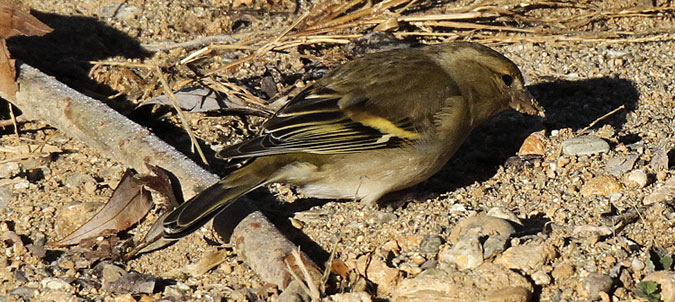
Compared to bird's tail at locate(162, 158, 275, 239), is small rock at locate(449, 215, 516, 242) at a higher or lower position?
lower

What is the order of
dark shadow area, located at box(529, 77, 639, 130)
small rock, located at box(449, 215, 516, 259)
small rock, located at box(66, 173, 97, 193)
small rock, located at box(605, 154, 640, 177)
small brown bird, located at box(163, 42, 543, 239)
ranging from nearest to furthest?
small rock, located at box(449, 215, 516, 259) < small brown bird, located at box(163, 42, 543, 239) < small rock, located at box(605, 154, 640, 177) < small rock, located at box(66, 173, 97, 193) < dark shadow area, located at box(529, 77, 639, 130)

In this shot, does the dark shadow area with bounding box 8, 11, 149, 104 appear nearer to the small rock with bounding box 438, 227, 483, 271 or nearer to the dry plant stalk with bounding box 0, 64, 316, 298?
the dry plant stalk with bounding box 0, 64, 316, 298

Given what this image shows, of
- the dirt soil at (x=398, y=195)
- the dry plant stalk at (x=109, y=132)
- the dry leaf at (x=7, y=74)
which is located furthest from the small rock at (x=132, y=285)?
the dry leaf at (x=7, y=74)

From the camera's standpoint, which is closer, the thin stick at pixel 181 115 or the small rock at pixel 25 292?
the small rock at pixel 25 292

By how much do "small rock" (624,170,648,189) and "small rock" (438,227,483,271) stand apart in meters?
1.07

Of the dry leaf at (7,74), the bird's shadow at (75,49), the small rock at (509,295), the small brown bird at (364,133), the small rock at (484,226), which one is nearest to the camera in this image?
the small rock at (509,295)

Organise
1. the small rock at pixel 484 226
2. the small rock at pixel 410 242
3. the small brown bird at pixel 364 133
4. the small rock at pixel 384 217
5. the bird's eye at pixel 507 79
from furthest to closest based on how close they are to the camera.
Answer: the bird's eye at pixel 507 79 < the small rock at pixel 384 217 < the small brown bird at pixel 364 133 < the small rock at pixel 410 242 < the small rock at pixel 484 226

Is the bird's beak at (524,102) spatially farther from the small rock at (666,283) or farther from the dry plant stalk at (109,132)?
the dry plant stalk at (109,132)

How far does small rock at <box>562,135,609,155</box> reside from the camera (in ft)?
17.3

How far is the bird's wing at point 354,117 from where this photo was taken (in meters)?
4.84

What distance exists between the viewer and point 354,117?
16.1ft

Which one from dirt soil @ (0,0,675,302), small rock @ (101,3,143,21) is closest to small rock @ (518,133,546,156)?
dirt soil @ (0,0,675,302)

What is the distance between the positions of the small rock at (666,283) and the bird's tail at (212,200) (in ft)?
6.42

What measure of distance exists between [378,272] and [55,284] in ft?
4.98
